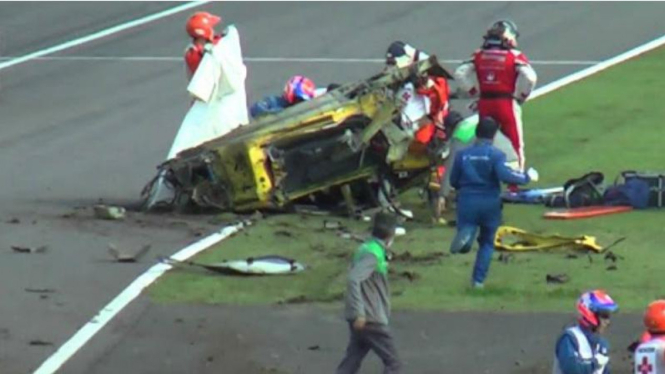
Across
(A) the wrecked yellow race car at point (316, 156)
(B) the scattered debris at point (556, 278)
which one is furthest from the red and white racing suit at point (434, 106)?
(B) the scattered debris at point (556, 278)

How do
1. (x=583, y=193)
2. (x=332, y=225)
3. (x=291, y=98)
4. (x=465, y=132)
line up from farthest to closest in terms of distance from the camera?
1. (x=291, y=98)
2. (x=583, y=193)
3. (x=332, y=225)
4. (x=465, y=132)

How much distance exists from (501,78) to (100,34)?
16087mm

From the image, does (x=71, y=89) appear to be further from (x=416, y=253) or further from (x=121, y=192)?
(x=416, y=253)

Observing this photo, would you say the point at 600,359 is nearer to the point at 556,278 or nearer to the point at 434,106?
the point at 556,278

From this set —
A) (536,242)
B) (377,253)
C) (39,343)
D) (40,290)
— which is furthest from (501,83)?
(377,253)

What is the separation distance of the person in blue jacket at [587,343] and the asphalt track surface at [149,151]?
2.90m

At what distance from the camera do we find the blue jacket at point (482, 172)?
19.3 m

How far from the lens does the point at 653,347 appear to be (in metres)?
14.1

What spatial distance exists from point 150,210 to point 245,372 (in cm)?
657

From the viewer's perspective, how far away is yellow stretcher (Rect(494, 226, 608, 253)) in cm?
2172

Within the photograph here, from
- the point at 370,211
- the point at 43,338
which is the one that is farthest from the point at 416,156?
the point at 43,338

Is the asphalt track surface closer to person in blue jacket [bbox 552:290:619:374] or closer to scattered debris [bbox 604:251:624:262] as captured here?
scattered debris [bbox 604:251:624:262]

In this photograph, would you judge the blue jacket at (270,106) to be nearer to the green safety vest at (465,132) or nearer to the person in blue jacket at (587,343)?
the green safety vest at (465,132)

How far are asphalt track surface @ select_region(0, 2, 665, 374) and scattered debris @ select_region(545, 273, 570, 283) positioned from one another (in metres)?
1.48
